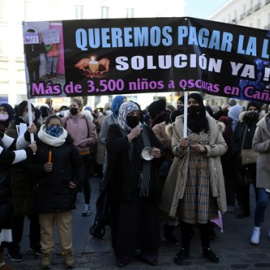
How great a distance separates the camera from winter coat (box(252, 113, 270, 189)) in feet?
15.4

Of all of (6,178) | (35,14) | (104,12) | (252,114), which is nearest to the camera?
(6,178)

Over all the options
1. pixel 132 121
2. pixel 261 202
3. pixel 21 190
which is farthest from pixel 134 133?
pixel 261 202

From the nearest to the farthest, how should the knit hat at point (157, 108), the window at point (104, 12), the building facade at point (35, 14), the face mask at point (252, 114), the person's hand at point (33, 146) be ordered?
the person's hand at point (33, 146)
the knit hat at point (157, 108)
the face mask at point (252, 114)
the building facade at point (35, 14)
the window at point (104, 12)

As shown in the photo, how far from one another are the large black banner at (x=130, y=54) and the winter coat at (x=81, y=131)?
2.06 metres

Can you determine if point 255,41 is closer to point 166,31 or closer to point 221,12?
point 166,31

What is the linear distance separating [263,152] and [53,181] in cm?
267

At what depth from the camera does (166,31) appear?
404 centimetres

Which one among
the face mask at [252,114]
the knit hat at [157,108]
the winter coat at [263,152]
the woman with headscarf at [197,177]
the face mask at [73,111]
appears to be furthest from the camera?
the face mask at [73,111]

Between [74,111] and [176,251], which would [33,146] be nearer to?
[176,251]

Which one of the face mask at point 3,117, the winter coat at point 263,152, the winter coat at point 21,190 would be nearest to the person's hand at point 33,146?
the winter coat at point 21,190

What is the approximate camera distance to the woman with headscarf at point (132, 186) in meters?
4.01

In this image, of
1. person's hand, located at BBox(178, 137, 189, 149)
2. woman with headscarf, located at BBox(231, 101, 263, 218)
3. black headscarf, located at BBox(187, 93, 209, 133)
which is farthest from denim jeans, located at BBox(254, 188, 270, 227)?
person's hand, located at BBox(178, 137, 189, 149)

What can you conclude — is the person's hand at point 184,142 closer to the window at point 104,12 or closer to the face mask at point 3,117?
the face mask at point 3,117

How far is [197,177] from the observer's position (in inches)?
164
